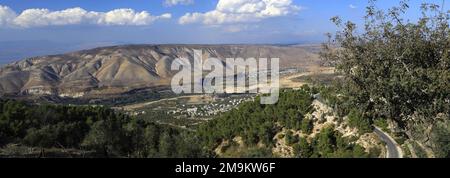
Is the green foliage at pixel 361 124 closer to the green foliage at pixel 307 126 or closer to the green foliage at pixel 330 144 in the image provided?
the green foliage at pixel 330 144

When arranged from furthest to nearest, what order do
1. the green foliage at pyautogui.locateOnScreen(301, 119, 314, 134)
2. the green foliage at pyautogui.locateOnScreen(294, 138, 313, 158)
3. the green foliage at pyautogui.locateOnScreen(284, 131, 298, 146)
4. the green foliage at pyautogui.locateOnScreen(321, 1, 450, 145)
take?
1. the green foliage at pyautogui.locateOnScreen(301, 119, 314, 134)
2. the green foliage at pyautogui.locateOnScreen(284, 131, 298, 146)
3. the green foliage at pyautogui.locateOnScreen(294, 138, 313, 158)
4. the green foliage at pyautogui.locateOnScreen(321, 1, 450, 145)

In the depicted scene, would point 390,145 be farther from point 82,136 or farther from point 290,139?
point 82,136

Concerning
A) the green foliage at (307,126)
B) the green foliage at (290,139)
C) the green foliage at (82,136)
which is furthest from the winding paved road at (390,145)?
the green foliage at (82,136)

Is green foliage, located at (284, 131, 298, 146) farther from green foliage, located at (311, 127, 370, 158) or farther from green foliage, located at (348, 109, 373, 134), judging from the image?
green foliage, located at (348, 109, 373, 134)

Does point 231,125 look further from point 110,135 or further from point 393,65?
point 393,65

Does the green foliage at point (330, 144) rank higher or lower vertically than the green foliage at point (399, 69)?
lower

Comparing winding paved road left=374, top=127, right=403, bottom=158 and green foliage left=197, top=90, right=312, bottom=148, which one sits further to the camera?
green foliage left=197, top=90, right=312, bottom=148

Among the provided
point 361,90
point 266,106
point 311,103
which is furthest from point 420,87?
point 266,106

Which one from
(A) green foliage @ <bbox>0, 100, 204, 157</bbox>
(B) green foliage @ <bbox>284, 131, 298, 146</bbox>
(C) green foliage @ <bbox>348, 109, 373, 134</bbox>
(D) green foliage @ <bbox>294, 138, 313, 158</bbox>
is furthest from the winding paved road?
(A) green foliage @ <bbox>0, 100, 204, 157</bbox>
